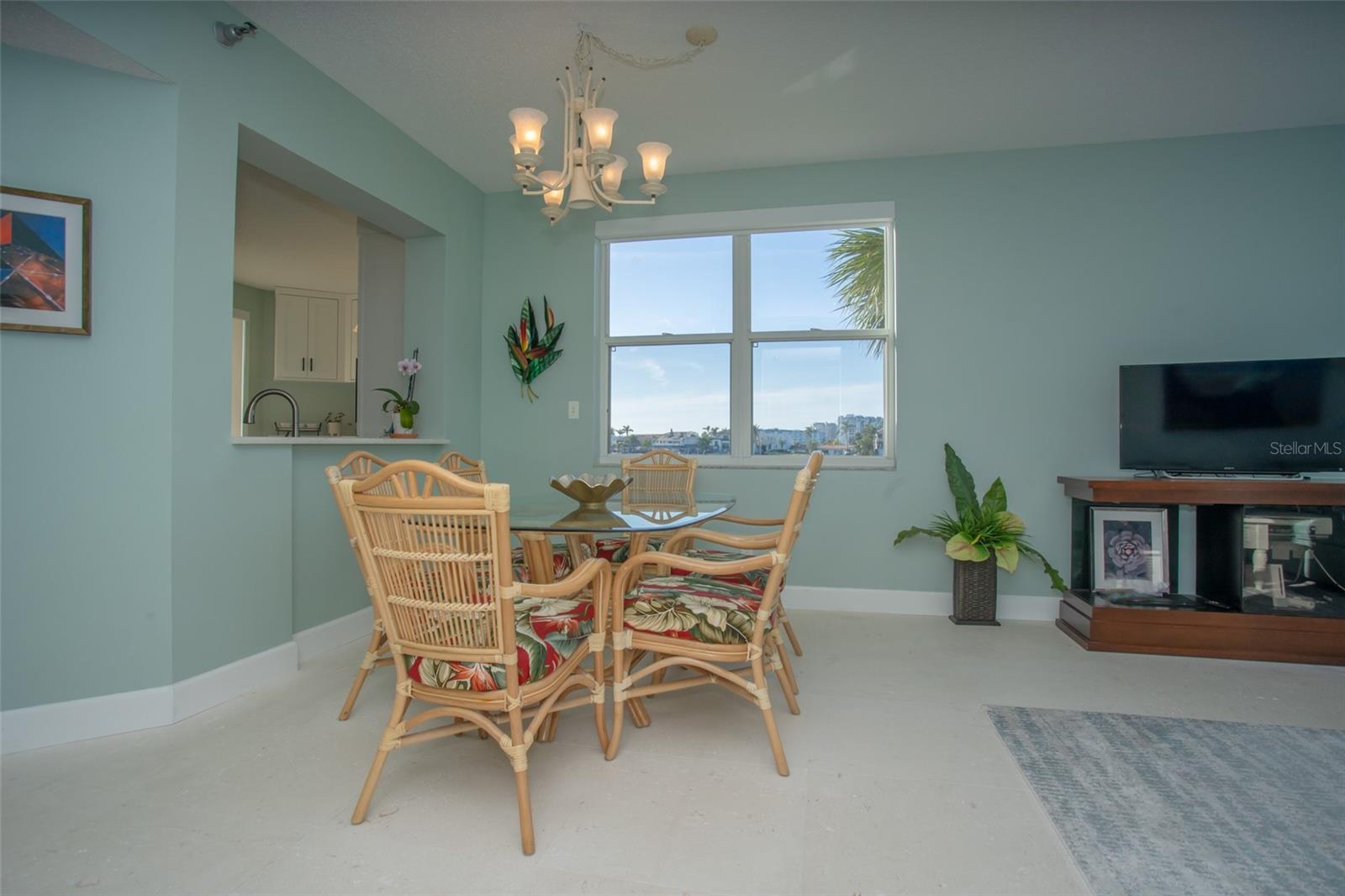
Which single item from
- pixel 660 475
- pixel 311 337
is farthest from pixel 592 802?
pixel 311 337

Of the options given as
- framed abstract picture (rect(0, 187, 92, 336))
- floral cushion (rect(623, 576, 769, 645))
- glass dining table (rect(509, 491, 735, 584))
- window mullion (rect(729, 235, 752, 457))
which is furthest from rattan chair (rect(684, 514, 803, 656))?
framed abstract picture (rect(0, 187, 92, 336))

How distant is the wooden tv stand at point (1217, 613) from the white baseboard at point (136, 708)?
365 centimetres

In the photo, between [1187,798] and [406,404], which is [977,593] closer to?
[1187,798]

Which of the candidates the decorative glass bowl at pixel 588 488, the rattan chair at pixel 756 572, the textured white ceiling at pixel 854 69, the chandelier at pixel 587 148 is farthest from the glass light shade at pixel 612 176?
the rattan chair at pixel 756 572

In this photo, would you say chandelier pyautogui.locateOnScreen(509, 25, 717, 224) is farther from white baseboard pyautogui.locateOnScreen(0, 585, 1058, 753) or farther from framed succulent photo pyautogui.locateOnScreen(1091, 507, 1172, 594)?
framed succulent photo pyautogui.locateOnScreen(1091, 507, 1172, 594)

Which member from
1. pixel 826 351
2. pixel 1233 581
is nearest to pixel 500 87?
pixel 826 351

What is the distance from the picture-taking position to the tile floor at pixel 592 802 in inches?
54.8

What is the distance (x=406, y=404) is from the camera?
11.6 feet

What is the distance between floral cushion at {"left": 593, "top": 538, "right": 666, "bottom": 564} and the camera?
2730mm

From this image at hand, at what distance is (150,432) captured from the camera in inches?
83.4

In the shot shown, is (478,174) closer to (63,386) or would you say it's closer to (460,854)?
(63,386)

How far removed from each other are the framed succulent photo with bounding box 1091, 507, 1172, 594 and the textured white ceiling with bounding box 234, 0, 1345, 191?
199 centimetres

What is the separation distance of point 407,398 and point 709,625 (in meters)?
2.71

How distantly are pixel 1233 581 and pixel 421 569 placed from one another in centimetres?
355
